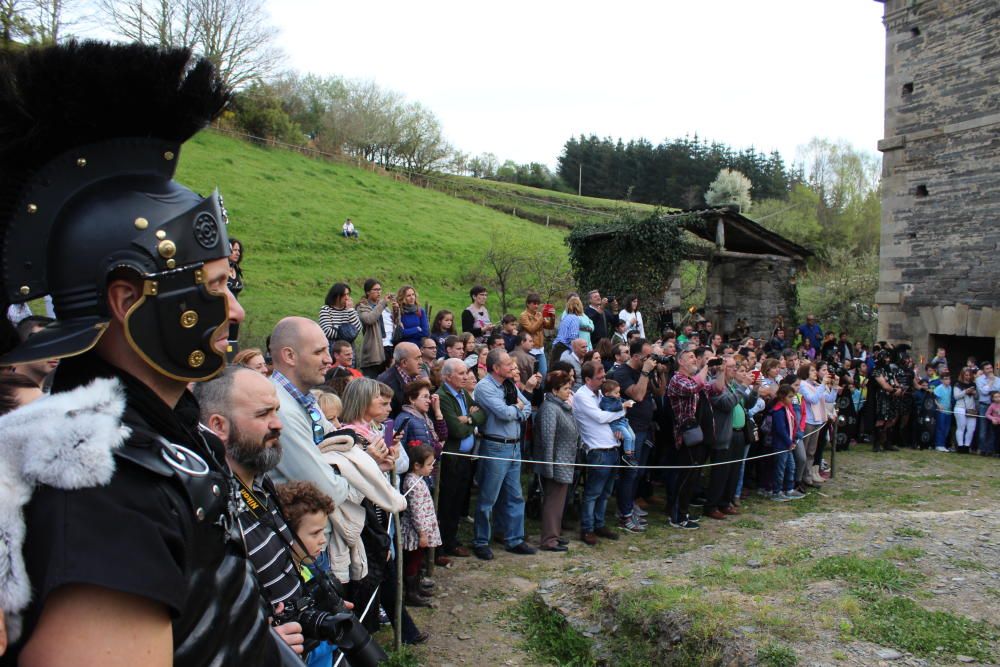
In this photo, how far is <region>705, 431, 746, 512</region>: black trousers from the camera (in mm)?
9125

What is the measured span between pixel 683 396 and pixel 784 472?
104 inches

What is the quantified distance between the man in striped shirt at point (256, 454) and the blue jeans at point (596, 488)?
552 cm

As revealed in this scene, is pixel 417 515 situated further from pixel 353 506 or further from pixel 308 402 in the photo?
pixel 308 402

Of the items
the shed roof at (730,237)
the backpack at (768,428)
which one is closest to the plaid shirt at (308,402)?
the backpack at (768,428)

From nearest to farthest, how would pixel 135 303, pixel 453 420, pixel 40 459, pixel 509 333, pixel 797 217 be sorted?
pixel 40 459
pixel 135 303
pixel 453 420
pixel 509 333
pixel 797 217

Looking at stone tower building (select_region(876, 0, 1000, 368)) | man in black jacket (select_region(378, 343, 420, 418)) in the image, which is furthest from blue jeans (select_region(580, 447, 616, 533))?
stone tower building (select_region(876, 0, 1000, 368))

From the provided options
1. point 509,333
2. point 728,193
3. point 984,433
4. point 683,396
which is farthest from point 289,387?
point 728,193

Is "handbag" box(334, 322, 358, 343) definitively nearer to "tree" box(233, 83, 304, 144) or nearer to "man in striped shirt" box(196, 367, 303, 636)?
"man in striped shirt" box(196, 367, 303, 636)

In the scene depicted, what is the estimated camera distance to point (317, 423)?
14.9ft

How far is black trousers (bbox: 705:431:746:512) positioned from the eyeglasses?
5967mm

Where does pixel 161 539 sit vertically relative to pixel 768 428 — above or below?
above

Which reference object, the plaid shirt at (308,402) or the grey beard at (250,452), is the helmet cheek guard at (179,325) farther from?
the plaid shirt at (308,402)

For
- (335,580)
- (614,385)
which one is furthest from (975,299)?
(335,580)

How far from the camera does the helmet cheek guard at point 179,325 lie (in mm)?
1479
